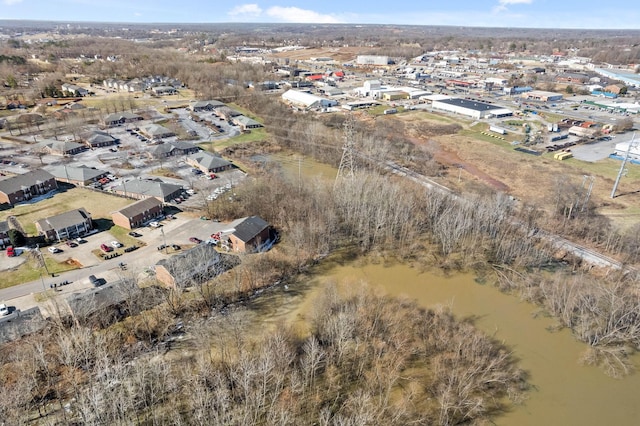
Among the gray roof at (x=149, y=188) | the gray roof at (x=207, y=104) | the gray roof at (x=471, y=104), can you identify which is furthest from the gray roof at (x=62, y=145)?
the gray roof at (x=471, y=104)

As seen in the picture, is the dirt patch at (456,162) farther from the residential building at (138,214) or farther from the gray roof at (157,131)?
the gray roof at (157,131)

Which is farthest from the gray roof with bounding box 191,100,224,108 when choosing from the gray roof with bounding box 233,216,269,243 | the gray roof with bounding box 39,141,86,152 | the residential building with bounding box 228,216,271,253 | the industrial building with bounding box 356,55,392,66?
the industrial building with bounding box 356,55,392,66

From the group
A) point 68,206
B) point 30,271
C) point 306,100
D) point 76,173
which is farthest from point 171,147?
point 306,100

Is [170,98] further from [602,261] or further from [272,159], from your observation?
[602,261]

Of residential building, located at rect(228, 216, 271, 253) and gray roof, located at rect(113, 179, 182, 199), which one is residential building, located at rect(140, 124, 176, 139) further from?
residential building, located at rect(228, 216, 271, 253)

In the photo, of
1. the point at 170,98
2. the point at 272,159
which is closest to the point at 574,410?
the point at 272,159

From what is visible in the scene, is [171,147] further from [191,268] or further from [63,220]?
[191,268]
